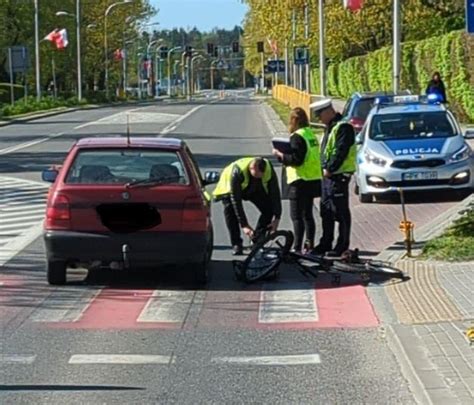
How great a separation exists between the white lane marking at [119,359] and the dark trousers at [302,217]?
521 centimetres

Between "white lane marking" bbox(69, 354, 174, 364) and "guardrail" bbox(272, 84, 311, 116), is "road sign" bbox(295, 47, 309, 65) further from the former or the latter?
"white lane marking" bbox(69, 354, 174, 364)

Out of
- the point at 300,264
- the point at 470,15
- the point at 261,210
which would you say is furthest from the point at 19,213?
the point at 470,15

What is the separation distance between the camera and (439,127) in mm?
21844

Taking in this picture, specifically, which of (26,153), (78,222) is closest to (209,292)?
(78,222)

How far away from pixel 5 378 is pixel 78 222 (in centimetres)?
393

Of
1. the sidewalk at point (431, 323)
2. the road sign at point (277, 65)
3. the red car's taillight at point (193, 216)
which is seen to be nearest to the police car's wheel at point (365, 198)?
the sidewalk at point (431, 323)

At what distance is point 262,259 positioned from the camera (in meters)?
13.1

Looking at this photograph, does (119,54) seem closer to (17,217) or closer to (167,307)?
(17,217)

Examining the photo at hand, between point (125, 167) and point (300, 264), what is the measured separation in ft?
6.80

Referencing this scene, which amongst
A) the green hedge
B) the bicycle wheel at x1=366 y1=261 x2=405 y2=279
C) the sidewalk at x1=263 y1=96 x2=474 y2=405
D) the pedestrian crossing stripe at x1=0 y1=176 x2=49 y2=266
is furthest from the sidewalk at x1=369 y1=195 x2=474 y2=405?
the green hedge

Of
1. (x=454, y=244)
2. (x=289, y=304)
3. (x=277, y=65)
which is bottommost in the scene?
(x=289, y=304)

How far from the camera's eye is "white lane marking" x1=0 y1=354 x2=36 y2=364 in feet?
29.9

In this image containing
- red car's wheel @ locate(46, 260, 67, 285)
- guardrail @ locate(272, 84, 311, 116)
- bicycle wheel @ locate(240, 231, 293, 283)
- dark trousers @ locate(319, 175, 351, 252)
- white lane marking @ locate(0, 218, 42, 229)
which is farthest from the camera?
guardrail @ locate(272, 84, 311, 116)

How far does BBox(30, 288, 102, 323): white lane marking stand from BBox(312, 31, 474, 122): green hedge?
1031 inches
